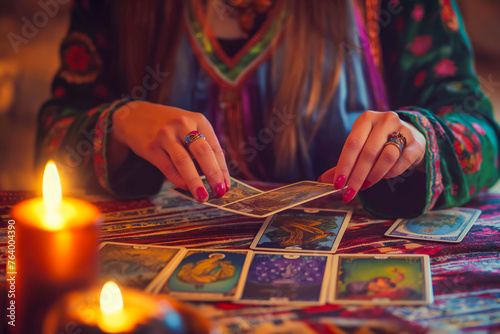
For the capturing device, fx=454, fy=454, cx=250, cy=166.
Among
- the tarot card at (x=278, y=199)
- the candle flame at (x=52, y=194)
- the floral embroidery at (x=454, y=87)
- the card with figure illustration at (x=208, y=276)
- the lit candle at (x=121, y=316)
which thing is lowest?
the card with figure illustration at (x=208, y=276)

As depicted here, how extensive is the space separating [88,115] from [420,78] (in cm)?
97

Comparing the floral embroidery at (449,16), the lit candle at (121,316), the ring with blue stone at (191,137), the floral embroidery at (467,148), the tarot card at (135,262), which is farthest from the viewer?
the floral embroidery at (449,16)

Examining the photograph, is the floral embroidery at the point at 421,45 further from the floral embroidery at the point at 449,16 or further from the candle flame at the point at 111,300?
the candle flame at the point at 111,300

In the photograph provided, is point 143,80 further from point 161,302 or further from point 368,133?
point 161,302

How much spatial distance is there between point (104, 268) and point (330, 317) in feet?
1.16

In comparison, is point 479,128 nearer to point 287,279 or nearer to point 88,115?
point 287,279

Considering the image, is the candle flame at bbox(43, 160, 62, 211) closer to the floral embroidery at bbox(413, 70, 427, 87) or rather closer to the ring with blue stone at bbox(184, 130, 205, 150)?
the ring with blue stone at bbox(184, 130, 205, 150)

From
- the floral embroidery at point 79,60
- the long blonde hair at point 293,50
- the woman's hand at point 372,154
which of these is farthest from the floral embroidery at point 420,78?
the floral embroidery at point 79,60

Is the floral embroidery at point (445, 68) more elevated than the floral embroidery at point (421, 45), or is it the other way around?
the floral embroidery at point (421, 45)

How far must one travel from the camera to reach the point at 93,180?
3.82 feet

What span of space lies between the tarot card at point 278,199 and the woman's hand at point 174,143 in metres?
0.05

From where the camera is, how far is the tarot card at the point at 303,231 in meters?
0.79

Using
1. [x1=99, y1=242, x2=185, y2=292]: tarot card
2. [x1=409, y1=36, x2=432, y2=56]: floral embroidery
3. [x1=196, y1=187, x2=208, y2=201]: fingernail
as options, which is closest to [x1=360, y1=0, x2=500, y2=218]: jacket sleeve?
[x1=409, y1=36, x2=432, y2=56]: floral embroidery

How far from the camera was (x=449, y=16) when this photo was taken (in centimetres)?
137
